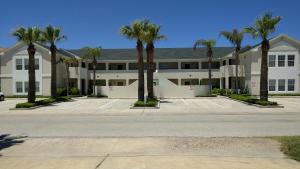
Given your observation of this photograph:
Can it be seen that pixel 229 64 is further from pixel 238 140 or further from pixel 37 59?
pixel 238 140

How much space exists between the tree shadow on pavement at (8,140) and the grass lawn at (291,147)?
938 cm

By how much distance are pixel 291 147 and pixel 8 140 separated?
10420 millimetres

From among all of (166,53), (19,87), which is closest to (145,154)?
(19,87)

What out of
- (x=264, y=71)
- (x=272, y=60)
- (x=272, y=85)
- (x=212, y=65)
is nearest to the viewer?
(x=264, y=71)

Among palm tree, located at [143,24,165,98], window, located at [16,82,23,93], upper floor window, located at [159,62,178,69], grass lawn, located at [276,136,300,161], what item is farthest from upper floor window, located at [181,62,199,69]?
grass lawn, located at [276,136,300,161]

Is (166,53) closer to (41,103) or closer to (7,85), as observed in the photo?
(7,85)

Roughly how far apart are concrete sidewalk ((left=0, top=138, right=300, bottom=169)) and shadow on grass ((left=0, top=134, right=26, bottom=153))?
0.99 feet

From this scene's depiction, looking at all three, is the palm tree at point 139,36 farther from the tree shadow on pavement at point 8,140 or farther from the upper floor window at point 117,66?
the upper floor window at point 117,66

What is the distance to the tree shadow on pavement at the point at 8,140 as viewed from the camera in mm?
11734

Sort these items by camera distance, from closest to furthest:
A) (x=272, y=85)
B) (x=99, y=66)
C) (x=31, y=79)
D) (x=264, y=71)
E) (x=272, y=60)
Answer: (x=264, y=71), (x=31, y=79), (x=272, y=60), (x=272, y=85), (x=99, y=66)

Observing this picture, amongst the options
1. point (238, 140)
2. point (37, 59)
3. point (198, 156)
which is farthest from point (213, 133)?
point (37, 59)

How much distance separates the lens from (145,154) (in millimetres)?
9859

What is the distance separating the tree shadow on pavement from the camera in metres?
11.7

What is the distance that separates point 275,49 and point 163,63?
759 inches
